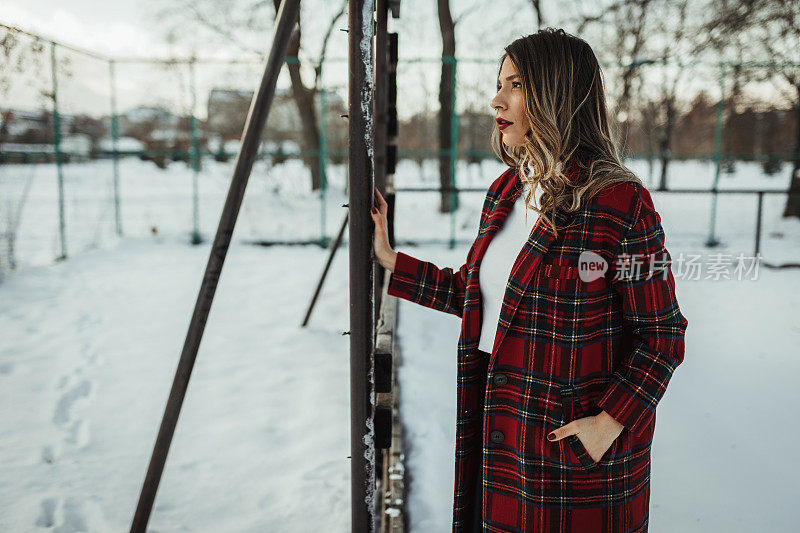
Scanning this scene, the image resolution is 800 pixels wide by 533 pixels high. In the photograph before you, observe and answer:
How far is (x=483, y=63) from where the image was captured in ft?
28.9

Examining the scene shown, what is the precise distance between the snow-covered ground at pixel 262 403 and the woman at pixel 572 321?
118cm

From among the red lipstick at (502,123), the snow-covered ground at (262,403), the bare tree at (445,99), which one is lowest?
the snow-covered ground at (262,403)

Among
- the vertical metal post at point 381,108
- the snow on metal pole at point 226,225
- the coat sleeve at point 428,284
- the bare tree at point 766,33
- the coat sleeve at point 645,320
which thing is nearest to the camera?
the coat sleeve at point 645,320

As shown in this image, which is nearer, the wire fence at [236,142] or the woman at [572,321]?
the woman at [572,321]

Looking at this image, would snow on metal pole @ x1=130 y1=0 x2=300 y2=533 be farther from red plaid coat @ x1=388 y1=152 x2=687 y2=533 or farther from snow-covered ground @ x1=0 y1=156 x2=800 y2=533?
red plaid coat @ x1=388 y1=152 x2=687 y2=533

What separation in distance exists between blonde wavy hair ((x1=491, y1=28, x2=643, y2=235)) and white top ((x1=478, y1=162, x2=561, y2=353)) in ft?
0.26

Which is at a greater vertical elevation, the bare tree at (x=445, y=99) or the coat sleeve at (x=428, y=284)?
the bare tree at (x=445, y=99)

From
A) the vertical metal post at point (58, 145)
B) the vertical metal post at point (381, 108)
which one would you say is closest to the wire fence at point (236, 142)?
the vertical metal post at point (58, 145)

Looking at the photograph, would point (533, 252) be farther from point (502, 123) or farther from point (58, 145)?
point (58, 145)

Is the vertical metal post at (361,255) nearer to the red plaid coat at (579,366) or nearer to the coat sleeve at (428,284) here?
the coat sleeve at (428,284)

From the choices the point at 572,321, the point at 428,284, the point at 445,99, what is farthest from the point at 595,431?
the point at 445,99

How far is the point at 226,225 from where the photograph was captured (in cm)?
194

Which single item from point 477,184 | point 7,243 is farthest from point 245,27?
point 7,243

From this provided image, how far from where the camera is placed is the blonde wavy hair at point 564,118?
1323 mm
